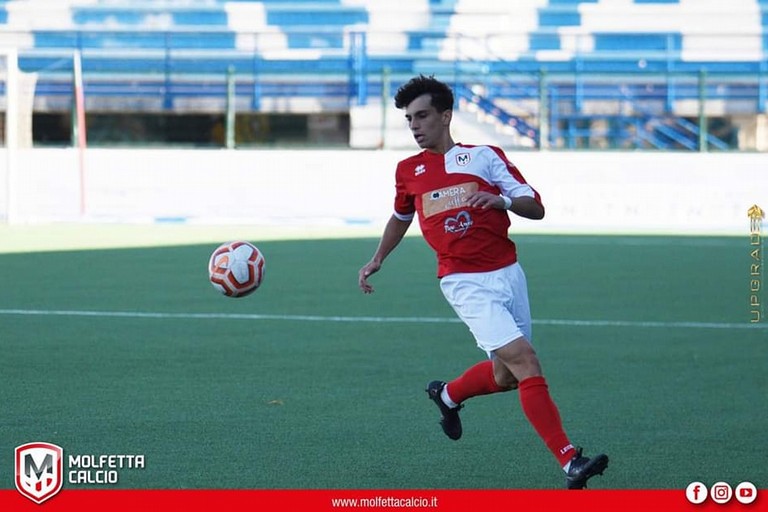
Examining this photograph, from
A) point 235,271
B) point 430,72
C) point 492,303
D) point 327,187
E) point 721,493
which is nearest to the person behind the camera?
point 721,493

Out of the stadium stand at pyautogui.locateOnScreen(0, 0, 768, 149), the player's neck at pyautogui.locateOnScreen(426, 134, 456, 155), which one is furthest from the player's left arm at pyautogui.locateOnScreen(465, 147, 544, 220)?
the stadium stand at pyautogui.locateOnScreen(0, 0, 768, 149)

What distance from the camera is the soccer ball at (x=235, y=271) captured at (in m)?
7.18

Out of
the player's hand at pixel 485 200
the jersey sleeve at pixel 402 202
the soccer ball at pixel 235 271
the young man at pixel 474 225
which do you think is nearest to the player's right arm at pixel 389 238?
the jersey sleeve at pixel 402 202

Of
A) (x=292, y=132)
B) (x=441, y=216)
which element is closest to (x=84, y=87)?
(x=292, y=132)

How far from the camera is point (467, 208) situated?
5688 millimetres

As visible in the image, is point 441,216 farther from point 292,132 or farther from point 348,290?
point 292,132

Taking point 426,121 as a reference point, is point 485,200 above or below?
below

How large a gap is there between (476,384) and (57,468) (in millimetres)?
1903

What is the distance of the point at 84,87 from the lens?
31.5m

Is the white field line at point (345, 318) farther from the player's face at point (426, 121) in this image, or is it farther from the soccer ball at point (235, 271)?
the player's face at point (426, 121)

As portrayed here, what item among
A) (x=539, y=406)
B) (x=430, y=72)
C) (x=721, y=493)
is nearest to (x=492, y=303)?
(x=539, y=406)

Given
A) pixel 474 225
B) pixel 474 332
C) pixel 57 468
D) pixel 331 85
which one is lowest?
pixel 57 468

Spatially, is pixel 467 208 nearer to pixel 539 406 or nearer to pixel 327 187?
pixel 539 406

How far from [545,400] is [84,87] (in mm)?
27547
